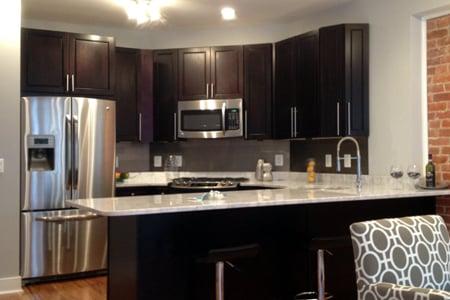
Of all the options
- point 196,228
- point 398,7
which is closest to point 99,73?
point 196,228

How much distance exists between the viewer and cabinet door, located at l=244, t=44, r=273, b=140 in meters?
5.09

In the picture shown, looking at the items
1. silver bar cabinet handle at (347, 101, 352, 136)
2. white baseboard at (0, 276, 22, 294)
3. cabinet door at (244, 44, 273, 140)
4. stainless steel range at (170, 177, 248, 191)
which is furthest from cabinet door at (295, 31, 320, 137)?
white baseboard at (0, 276, 22, 294)

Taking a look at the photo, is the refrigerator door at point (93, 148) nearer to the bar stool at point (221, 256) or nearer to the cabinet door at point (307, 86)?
the cabinet door at point (307, 86)

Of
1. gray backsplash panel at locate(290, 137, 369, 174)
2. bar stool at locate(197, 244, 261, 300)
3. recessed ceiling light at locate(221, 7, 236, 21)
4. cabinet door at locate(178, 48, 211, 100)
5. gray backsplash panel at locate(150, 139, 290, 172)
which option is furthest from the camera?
gray backsplash panel at locate(150, 139, 290, 172)

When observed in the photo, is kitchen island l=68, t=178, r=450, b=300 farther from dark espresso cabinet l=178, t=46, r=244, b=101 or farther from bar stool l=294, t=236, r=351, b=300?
dark espresso cabinet l=178, t=46, r=244, b=101

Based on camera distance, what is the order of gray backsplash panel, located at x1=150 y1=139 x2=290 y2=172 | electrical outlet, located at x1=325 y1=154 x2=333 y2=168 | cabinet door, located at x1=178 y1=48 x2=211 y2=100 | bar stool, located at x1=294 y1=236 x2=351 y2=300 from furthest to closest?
gray backsplash panel, located at x1=150 y1=139 x2=290 y2=172
cabinet door, located at x1=178 y1=48 x2=211 y2=100
electrical outlet, located at x1=325 y1=154 x2=333 y2=168
bar stool, located at x1=294 y1=236 x2=351 y2=300

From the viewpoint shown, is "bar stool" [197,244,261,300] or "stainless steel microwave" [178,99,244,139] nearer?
"bar stool" [197,244,261,300]

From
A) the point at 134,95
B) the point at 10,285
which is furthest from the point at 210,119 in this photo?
the point at 10,285

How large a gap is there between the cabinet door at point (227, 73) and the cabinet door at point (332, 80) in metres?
1.02

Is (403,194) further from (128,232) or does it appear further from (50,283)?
(50,283)

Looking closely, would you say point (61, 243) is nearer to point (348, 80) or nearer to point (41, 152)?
point (41, 152)

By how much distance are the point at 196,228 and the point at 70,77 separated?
2.43 m

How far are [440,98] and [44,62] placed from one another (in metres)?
3.41

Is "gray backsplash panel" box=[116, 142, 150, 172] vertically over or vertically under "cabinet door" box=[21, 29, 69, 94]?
under
